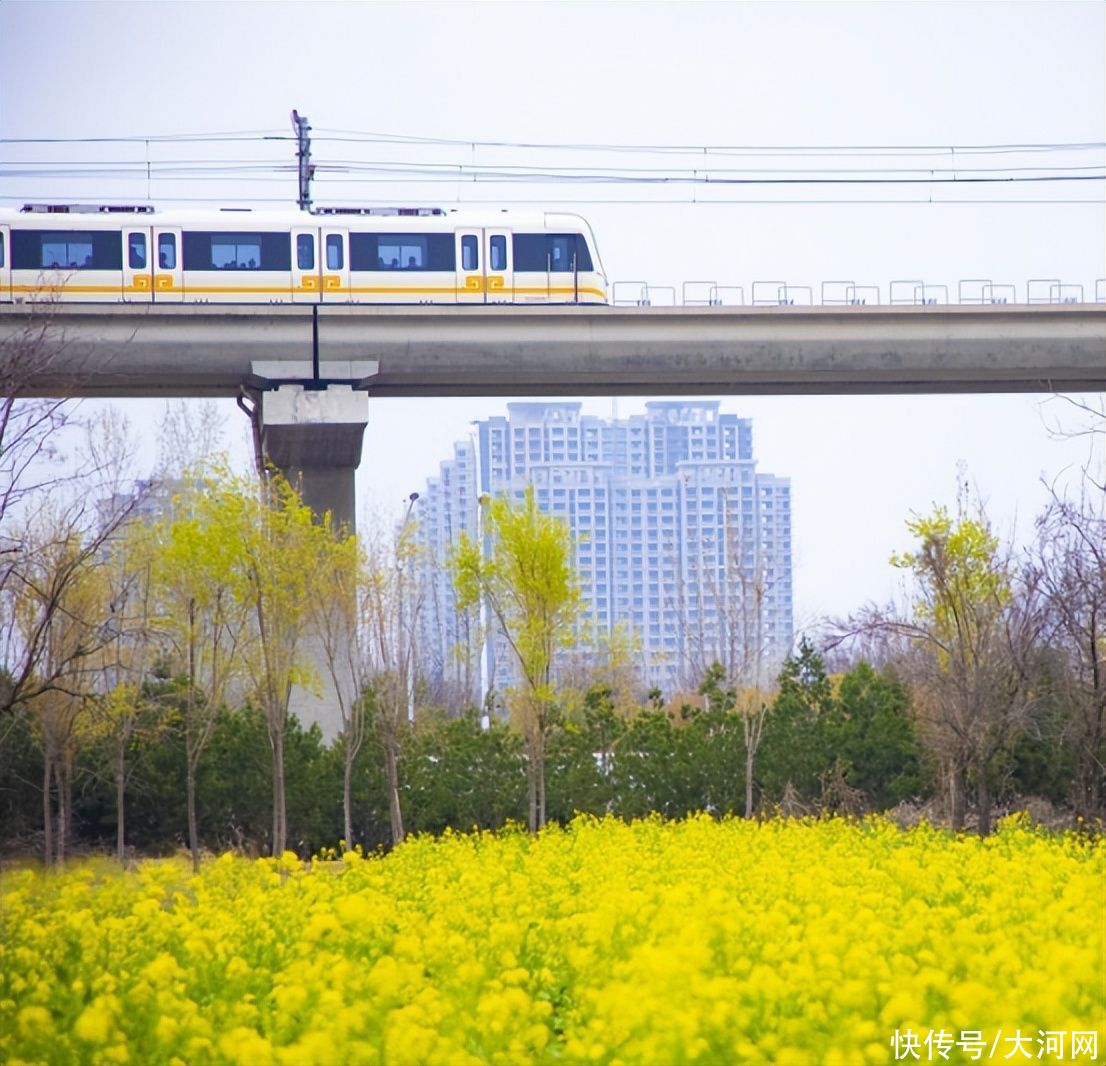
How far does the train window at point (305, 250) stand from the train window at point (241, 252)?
0.54 feet

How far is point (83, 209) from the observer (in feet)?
94.8

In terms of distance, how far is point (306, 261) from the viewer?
1144 inches

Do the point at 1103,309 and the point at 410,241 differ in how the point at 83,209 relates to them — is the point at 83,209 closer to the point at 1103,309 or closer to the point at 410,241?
the point at 410,241

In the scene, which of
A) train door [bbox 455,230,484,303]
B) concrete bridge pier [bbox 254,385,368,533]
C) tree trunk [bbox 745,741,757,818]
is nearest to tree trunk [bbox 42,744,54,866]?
concrete bridge pier [bbox 254,385,368,533]

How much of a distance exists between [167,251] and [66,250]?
184 cm

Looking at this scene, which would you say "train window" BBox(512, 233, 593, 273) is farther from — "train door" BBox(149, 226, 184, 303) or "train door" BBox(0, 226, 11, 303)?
"train door" BBox(0, 226, 11, 303)

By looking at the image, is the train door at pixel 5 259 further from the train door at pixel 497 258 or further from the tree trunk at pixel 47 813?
the tree trunk at pixel 47 813

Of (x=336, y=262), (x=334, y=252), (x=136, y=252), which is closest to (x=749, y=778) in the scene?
(x=336, y=262)

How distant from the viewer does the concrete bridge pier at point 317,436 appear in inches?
1003

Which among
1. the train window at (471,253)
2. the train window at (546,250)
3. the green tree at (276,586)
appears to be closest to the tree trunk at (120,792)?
the green tree at (276,586)

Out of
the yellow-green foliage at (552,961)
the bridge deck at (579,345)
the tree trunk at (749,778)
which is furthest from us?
the bridge deck at (579,345)

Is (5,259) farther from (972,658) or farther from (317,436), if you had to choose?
(972,658)

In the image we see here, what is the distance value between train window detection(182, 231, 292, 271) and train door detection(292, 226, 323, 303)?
0.15 meters

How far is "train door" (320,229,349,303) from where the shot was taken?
95.6ft
